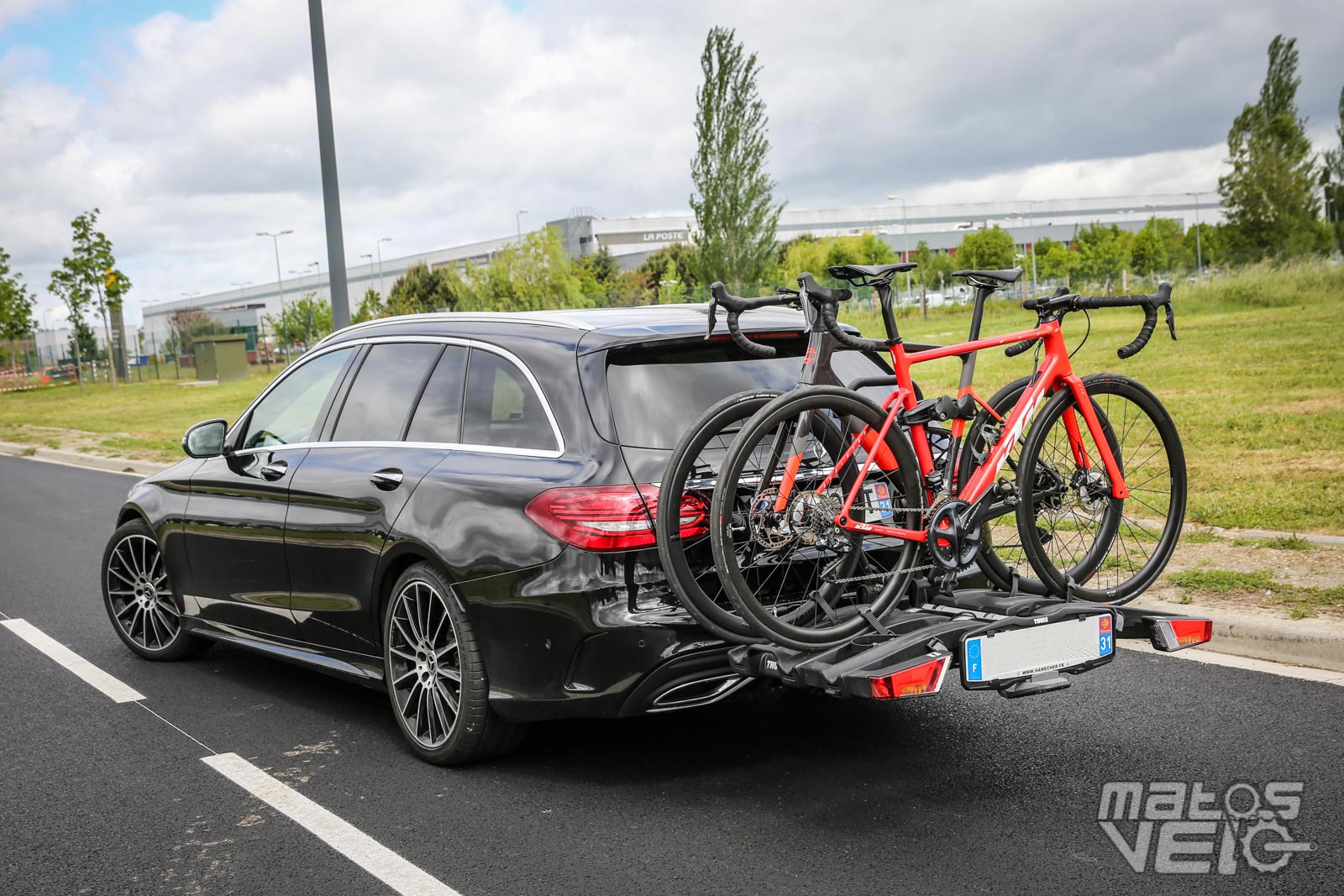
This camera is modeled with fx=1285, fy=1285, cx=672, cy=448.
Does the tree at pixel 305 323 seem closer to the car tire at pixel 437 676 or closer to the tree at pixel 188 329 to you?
the tree at pixel 188 329

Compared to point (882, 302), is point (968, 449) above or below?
below

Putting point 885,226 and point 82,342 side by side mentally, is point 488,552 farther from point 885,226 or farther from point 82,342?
point 885,226

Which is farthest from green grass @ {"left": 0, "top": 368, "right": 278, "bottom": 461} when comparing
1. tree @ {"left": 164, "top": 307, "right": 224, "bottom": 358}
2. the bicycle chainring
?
the bicycle chainring

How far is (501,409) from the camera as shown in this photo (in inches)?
187

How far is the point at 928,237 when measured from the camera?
353 feet

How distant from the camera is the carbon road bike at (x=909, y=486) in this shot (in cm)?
414

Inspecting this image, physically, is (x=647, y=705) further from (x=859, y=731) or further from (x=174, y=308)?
(x=174, y=308)

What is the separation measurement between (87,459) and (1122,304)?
1912 centimetres

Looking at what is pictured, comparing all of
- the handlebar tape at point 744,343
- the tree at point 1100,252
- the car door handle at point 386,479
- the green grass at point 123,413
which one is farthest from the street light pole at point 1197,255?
the car door handle at point 386,479

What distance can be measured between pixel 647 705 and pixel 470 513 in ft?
3.07

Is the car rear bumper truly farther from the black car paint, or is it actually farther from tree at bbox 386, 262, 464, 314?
tree at bbox 386, 262, 464, 314

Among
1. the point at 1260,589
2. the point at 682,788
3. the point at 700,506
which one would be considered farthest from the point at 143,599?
the point at 1260,589

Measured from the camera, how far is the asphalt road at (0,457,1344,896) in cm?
375

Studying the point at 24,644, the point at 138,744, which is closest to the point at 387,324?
the point at 138,744
